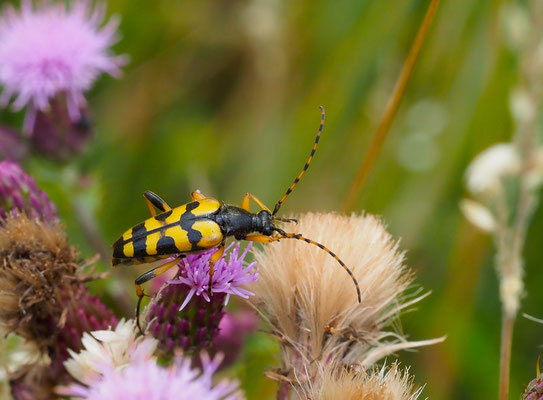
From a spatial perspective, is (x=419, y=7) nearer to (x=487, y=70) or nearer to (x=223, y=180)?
(x=487, y=70)

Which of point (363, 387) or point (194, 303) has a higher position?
point (194, 303)

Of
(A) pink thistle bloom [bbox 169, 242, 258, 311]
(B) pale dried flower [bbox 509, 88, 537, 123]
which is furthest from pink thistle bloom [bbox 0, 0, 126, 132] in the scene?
(B) pale dried flower [bbox 509, 88, 537, 123]

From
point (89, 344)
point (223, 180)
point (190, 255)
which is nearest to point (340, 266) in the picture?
point (190, 255)

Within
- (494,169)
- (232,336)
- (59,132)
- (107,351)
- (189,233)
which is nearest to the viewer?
(107,351)

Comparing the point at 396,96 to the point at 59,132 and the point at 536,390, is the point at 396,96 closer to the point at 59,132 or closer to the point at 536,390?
the point at 536,390

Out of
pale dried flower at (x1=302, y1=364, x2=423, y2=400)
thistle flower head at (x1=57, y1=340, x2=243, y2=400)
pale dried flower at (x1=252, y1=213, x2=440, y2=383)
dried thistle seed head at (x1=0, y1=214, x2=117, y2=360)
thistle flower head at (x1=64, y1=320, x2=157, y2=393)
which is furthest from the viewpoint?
dried thistle seed head at (x1=0, y1=214, x2=117, y2=360)

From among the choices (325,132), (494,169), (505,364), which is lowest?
(505,364)

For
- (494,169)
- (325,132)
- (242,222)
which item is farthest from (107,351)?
(325,132)

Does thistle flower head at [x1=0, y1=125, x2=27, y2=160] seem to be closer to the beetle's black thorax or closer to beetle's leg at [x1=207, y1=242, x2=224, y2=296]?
the beetle's black thorax
